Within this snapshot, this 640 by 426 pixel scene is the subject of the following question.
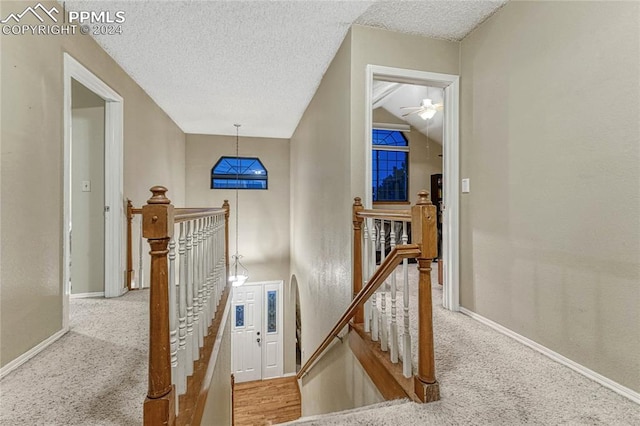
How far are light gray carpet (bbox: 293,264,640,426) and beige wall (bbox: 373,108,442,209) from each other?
4339 millimetres

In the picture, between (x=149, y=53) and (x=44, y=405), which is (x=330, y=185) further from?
(x=44, y=405)

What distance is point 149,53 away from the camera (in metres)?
2.76

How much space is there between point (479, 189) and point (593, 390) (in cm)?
139

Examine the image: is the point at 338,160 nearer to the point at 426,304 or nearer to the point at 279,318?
the point at 426,304

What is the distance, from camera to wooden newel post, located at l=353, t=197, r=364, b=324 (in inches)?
90.8

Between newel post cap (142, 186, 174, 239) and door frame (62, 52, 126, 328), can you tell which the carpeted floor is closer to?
newel post cap (142, 186, 174, 239)

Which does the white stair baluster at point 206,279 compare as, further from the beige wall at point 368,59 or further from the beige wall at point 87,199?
the beige wall at point 87,199

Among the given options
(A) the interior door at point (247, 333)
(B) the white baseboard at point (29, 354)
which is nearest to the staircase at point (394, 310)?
(B) the white baseboard at point (29, 354)

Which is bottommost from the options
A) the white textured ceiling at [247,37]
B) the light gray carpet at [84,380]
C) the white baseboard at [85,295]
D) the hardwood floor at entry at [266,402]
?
the hardwood floor at entry at [266,402]

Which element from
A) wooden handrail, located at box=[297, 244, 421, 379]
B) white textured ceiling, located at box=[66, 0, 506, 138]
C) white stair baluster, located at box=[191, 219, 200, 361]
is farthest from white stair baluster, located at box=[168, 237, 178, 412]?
white textured ceiling, located at box=[66, 0, 506, 138]

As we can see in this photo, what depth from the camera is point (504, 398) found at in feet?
4.55

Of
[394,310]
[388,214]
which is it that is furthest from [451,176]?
[394,310]

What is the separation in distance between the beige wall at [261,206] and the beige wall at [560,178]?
4481 millimetres

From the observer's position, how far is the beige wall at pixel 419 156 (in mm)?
5953
